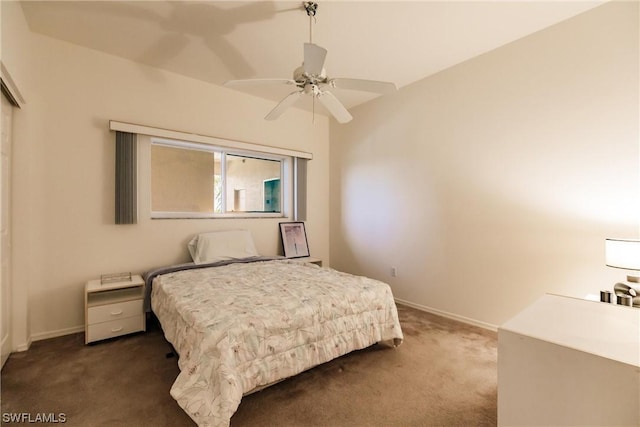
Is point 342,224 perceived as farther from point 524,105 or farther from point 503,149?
point 524,105

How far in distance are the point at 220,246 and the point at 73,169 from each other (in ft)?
5.03

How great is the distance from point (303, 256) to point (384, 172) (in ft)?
5.43

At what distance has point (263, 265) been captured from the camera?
307 centimetres

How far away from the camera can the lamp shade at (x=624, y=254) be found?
171 cm

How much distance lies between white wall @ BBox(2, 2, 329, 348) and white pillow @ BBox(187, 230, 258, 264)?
183 mm

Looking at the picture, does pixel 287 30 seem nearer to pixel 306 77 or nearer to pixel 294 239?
pixel 306 77

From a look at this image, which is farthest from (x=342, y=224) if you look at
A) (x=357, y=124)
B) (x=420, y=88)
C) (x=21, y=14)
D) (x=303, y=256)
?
(x=21, y=14)

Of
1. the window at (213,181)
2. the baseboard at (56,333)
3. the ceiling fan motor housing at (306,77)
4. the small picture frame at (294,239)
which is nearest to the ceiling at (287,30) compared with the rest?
the ceiling fan motor housing at (306,77)

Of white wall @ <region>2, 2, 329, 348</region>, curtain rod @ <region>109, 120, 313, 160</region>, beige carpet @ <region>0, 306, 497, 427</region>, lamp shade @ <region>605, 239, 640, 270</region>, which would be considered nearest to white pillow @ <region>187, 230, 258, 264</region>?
white wall @ <region>2, 2, 329, 348</region>

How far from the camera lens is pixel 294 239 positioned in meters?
4.18

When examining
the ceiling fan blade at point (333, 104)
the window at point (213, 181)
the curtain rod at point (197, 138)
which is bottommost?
the window at point (213, 181)

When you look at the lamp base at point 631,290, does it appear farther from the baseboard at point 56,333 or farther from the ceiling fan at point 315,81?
the baseboard at point 56,333

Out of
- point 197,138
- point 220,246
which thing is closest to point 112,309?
point 220,246

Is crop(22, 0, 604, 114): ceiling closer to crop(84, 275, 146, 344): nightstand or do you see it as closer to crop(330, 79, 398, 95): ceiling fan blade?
crop(330, 79, 398, 95): ceiling fan blade
